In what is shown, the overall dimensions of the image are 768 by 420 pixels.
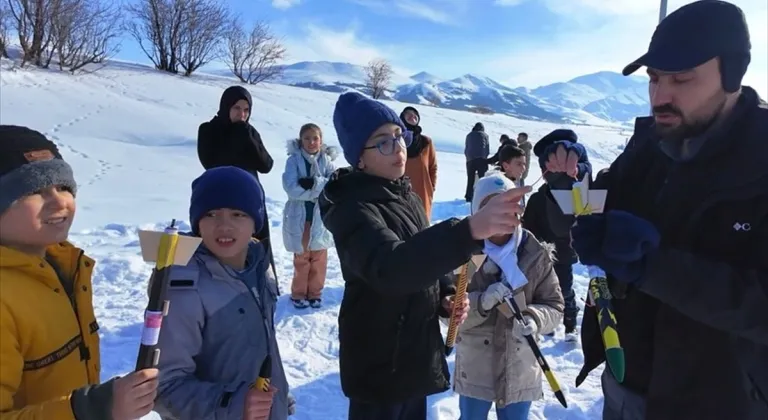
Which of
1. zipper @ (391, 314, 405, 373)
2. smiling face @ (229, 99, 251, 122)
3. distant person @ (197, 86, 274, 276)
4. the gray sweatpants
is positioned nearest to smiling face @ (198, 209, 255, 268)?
zipper @ (391, 314, 405, 373)

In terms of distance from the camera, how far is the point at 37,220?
1.54m

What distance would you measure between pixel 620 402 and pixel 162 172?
11716 millimetres

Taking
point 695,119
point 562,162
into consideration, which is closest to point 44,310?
point 695,119

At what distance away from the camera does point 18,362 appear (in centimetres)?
142

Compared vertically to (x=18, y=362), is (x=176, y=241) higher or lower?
higher

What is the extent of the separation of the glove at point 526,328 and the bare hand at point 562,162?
0.74 metres

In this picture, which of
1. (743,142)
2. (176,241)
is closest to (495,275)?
(743,142)

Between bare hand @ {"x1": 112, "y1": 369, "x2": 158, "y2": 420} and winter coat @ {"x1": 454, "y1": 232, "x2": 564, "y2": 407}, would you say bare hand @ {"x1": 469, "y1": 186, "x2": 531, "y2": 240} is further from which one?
winter coat @ {"x1": 454, "y1": 232, "x2": 564, "y2": 407}

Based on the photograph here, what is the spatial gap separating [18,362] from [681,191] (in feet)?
6.57

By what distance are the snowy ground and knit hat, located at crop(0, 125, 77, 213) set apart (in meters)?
2.29

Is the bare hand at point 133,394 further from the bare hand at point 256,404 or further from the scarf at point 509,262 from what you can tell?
the scarf at point 509,262

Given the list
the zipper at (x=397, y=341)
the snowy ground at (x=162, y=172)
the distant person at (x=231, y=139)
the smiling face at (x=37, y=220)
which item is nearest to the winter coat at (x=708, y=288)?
the zipper at (x=397, y=341)

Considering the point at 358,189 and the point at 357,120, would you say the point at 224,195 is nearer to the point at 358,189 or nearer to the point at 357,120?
the point at 358,189

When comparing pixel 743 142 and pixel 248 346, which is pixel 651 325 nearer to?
pixel 743 142
